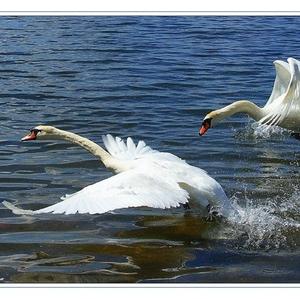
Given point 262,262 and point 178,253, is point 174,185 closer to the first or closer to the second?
point 178,253

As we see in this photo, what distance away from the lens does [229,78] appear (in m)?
16.3

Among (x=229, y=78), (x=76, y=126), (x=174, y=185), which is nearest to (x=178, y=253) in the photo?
(x=174, y=185)

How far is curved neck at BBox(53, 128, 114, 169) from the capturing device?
903 centimetres

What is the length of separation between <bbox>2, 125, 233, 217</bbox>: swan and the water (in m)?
0.39

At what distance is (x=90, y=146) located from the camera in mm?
9289

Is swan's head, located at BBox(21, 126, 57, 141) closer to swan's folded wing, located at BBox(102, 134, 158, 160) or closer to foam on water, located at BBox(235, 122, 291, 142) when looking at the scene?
swan's folded wing, located at BBox(102, 134, 158, 160)

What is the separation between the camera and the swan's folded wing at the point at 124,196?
7.03m

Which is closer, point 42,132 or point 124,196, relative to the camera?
point 124,196

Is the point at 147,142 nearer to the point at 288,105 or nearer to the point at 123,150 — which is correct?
the point at 288,105

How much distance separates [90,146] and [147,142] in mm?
2523

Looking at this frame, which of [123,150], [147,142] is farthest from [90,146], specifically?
[147,142]

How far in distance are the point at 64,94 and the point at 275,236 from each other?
7.41m

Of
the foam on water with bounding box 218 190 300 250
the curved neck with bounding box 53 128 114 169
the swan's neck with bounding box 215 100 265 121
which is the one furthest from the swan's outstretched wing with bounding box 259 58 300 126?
the curved neck with bounding box 53 128 114 169

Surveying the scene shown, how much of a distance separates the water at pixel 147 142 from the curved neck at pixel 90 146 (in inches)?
20.6
